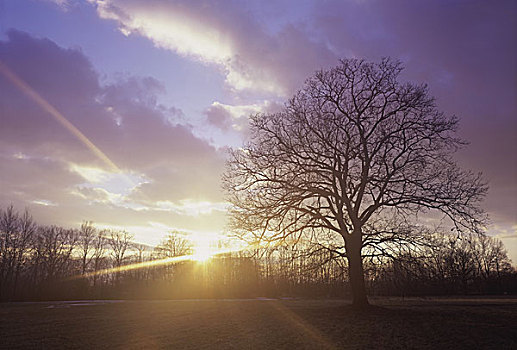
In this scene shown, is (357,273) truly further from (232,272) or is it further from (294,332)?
(232,272)

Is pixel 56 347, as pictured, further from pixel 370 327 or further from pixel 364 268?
pixel 364 268

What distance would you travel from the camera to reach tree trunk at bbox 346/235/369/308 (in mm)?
17797

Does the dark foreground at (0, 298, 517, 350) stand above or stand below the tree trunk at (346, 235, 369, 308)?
below

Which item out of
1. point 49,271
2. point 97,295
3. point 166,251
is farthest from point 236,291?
point 49,271

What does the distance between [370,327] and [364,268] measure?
5053 mm

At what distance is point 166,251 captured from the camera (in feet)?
256

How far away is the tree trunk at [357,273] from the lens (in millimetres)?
17797

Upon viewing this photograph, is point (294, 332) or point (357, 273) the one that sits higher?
point (357, 273)

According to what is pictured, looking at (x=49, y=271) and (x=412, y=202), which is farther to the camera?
(x=49, y=271)

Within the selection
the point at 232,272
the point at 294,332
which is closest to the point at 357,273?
the point at 294,332

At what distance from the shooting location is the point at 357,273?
17.8 meters

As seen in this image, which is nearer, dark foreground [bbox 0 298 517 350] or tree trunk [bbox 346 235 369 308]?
dark foreground [bbox 0 298 517 350]

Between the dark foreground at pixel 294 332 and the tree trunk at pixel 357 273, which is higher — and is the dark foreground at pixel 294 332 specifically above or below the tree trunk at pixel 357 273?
below

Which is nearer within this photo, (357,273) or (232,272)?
(357,273)
